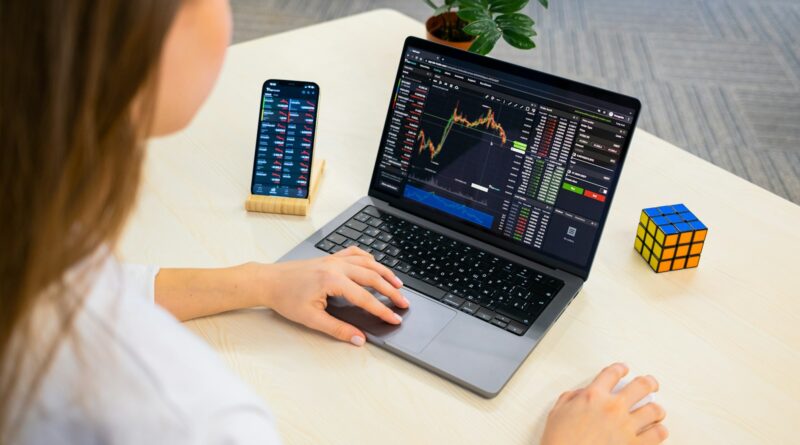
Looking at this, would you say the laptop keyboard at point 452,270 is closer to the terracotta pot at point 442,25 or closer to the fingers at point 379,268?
the fingers at point 379,268

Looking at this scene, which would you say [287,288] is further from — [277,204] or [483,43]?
[483,43]

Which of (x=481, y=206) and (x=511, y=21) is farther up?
(x=511, y=21)

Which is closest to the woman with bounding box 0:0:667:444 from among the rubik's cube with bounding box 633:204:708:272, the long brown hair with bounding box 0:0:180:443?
the long brown hair with bounding box 0:0:180:443

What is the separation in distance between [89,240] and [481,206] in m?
0.66

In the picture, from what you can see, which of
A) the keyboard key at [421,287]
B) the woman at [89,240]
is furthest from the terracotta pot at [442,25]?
the woman at [89,240]

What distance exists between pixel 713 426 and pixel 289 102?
0.73m

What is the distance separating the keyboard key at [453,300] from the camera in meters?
1.01

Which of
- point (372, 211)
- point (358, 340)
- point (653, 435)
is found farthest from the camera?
point (372, 211)

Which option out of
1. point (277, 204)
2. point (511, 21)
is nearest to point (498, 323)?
point (277, 204)

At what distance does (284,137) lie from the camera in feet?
3.98

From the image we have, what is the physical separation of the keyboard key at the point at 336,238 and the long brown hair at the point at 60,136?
59cm

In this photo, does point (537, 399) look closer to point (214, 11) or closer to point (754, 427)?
point (754, 427)

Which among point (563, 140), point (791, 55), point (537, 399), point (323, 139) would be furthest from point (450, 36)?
point (791, 55)

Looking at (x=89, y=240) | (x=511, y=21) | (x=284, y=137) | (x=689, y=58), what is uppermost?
(x=89, y=240)
